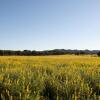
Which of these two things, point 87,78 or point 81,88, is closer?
point 81,88

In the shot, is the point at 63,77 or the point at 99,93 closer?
the point at 99,93

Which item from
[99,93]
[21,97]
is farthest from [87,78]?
[21,97]

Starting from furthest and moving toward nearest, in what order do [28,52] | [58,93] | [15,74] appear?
1. [28,52]
2. [15,74]
3. [58,93]

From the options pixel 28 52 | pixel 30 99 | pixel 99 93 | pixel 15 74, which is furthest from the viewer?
pixel 28 52

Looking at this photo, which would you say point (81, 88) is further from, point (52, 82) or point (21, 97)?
point (21, 97)

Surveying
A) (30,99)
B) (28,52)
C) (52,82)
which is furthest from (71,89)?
(28,52)

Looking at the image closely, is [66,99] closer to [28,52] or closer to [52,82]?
[52,82]

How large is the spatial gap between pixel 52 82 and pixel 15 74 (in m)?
1.76

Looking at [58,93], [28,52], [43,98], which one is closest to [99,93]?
[58,93]

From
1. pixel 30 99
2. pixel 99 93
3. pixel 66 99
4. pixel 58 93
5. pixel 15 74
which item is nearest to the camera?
pixel 30 99

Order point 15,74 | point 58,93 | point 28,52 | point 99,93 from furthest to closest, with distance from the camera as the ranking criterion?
point 28,52 < point 15,74 < point 99,93 < point 58,93

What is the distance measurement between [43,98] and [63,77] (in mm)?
2739

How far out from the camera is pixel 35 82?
27.8ft

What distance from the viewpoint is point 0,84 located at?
27.8ft
